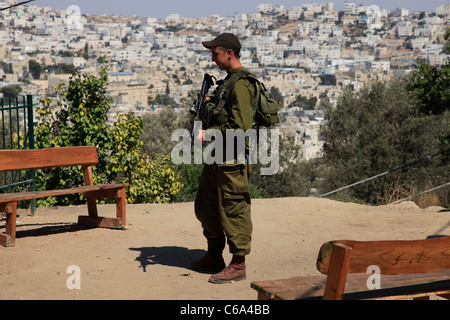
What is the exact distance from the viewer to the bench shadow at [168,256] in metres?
5.03

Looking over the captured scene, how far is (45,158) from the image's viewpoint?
6.04 meters

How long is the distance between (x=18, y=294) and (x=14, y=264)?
79 centimetres

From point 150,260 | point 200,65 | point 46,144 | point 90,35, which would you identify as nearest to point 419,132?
point 46,144

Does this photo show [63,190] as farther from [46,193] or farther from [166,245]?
[166,245]

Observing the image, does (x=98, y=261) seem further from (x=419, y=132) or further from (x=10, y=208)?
(x=419, y=132)

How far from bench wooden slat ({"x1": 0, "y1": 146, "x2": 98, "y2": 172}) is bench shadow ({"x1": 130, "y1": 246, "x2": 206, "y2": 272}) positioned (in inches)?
50.1

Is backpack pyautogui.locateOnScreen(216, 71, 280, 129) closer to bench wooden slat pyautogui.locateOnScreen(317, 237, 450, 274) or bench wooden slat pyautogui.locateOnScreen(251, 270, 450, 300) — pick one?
bench wooden slat pyautogui.locateOnScreen(251, 270, 450, 300)

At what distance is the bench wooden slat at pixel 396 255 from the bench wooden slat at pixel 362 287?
26 centimetres

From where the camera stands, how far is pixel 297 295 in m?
→ 3.02

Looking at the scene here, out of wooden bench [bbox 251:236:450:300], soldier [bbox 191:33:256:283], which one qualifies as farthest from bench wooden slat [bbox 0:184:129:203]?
wooden bench [bbox 251:236:450:300]

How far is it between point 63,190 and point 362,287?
3358 millimetres

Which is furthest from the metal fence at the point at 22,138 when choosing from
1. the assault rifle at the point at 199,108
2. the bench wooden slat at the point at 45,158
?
the assault rifle at the point at 199,108

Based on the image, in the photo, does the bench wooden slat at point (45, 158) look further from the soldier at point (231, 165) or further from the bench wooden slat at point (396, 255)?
the bench wooden slat at point (396, 255)

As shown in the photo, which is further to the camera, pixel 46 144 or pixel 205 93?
pixel 46 144
